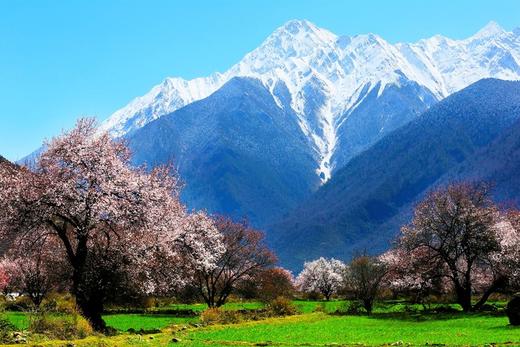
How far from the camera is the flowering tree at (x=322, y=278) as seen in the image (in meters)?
140

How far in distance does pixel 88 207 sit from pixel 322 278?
110492 millimetres

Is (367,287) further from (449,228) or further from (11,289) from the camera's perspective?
(11,289)

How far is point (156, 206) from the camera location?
41.1 meters

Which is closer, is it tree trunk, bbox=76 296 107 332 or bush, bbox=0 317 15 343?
bush, bbox=0 317 15 343

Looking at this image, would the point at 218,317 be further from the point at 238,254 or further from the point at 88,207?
the point at 238,254

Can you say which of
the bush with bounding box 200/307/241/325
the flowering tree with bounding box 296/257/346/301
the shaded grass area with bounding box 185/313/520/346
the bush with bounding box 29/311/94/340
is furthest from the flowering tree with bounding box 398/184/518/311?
the flowering tree with bounding box 296/257/346/301

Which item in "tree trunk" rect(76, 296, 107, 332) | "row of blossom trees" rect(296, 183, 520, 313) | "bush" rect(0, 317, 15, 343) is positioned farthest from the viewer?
"row of blossom trees" rect(296, 183, 520, 313)

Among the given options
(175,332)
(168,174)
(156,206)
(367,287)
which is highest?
(168,174)

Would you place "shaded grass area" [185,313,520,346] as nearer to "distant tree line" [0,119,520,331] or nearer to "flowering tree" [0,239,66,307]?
"distant tree line" [0,119,520,331]

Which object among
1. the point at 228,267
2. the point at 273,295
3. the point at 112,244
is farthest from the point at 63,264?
the point at 273,295

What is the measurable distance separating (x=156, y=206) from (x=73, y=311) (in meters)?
9.71

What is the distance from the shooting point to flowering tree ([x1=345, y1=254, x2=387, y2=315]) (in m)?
71.6

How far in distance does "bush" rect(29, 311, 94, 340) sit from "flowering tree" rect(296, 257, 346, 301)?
353 ft

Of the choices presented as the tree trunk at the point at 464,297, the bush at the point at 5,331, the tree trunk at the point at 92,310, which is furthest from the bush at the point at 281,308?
the bush at the point at 5,331
